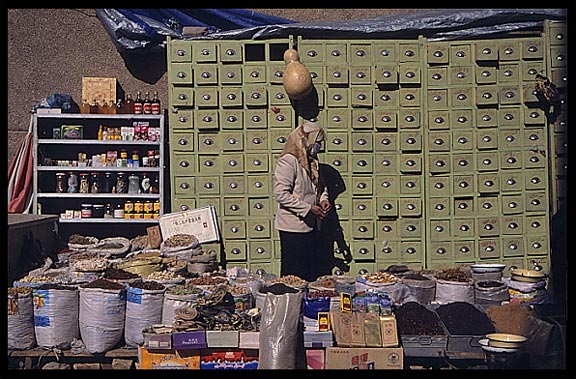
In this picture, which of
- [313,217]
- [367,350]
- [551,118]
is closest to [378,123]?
[313,217]

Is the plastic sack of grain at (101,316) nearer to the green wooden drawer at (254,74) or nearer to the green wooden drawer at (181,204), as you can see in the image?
the green wooden drawer at (181,204)

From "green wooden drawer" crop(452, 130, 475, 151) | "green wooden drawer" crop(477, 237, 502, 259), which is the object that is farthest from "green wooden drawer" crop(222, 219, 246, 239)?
"green wooden drawer" crop(477, 237, 502, 259)

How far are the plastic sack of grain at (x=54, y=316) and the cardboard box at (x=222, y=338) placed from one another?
112cm

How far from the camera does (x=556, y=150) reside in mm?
7086

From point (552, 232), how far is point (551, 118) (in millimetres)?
1093

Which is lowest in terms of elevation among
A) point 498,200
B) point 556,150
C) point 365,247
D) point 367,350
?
point 367,350

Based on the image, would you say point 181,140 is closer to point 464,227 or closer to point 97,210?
point 97,210

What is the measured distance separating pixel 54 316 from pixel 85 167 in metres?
2.25

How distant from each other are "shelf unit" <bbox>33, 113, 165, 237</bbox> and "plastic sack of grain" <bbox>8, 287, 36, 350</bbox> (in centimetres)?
197

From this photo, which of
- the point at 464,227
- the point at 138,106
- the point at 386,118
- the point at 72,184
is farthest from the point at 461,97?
the point at 72,184

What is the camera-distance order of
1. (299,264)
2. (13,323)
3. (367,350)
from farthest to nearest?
1. (299,264)
2. (13,323)
3. (367,350)

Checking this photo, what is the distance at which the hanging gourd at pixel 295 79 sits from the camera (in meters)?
6.77

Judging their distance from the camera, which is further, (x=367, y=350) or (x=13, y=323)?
(x=13, y=323)

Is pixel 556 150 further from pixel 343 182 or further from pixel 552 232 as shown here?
pixel 343 182
